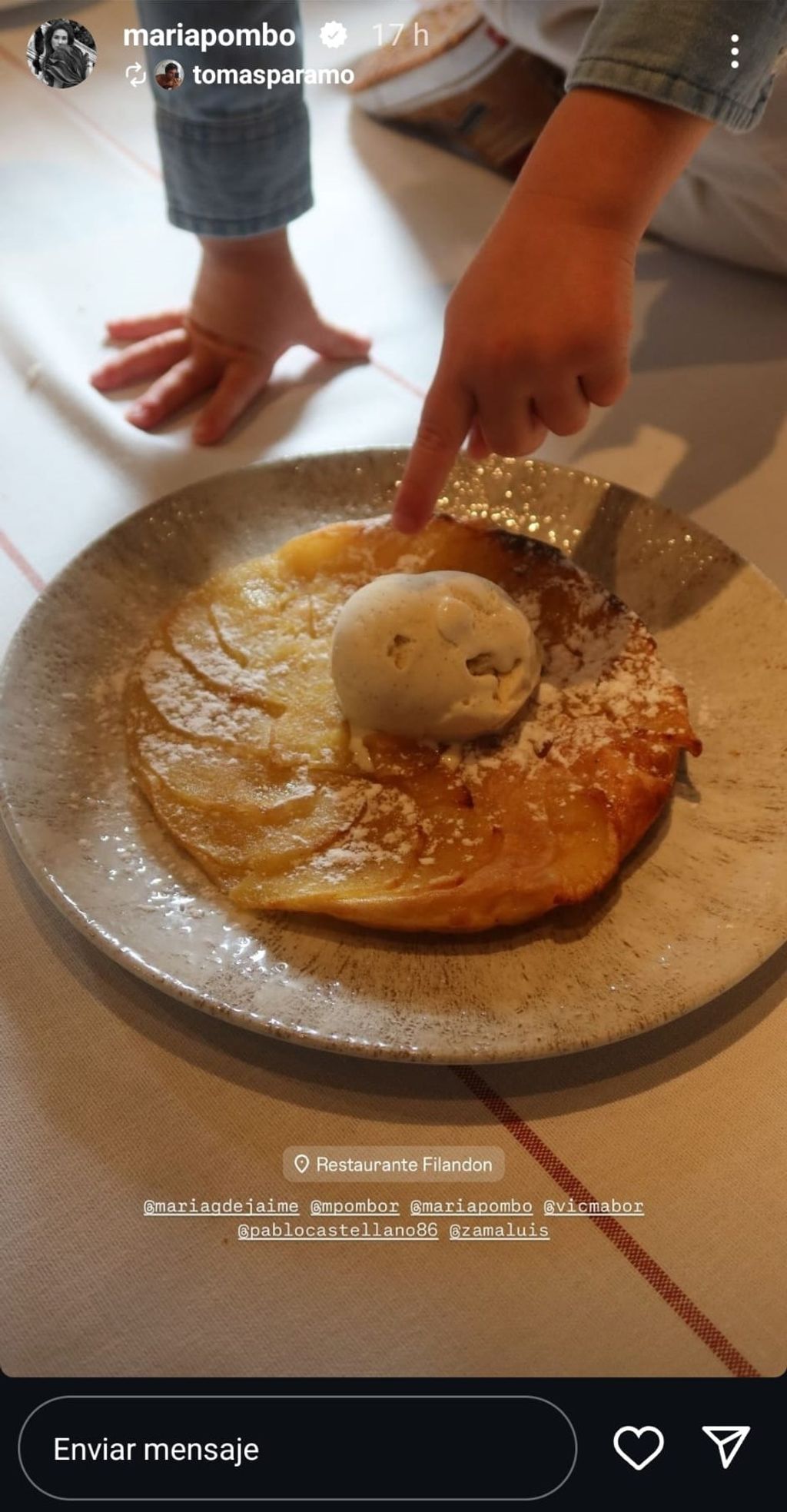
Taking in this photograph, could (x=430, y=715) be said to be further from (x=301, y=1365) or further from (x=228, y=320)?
(x=228, y=320)

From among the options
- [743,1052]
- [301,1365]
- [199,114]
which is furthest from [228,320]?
[301,1365]

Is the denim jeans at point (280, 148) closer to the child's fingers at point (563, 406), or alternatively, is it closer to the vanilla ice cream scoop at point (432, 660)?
the child's fingers at point (563, 406)

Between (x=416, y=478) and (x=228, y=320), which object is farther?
(x=228, y=320)

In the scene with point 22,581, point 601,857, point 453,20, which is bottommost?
point 22,581

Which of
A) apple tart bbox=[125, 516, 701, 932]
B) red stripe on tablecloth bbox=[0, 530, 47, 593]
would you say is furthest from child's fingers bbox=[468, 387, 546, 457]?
red stripe on tablecloth bbox=[0, 530, 47, 593]

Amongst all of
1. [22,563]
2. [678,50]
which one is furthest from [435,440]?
[22,563]

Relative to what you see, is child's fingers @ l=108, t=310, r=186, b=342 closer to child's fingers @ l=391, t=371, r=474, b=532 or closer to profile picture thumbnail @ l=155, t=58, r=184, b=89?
profile picture thumbnail @ l=155, t=58, r=184, b=89
